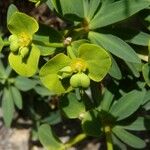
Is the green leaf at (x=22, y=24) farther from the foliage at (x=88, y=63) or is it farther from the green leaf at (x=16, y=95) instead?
the green leaf at (x=16, y=95)

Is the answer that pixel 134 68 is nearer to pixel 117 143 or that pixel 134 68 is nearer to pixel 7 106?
pixel 117 143

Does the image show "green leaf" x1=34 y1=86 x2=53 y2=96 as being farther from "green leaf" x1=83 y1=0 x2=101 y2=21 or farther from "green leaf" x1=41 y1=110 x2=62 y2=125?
"green leaf" x1=83 y1=0 x2=101 y2=21

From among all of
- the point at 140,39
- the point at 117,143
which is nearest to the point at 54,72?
the point at 140,39

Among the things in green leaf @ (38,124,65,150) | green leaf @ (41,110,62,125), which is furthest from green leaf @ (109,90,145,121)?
green leaf @ (41,110,62,125)

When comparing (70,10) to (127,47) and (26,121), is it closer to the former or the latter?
(127,47)

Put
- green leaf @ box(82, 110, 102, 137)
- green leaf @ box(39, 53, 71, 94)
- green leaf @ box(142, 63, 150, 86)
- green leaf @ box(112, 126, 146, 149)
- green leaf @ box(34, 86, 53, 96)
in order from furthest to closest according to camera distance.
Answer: green leaf @ box(34, 86, 53, 96), green leaf @ box(112, 126, 146, 149), green leaf @ box(82, 110, 102, 137), green leaf @ box(142, 63, 150, 86), green leaf @ box(39, 53, 71, 94)

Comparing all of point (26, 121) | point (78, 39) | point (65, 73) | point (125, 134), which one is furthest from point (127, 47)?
point (26, 121)
